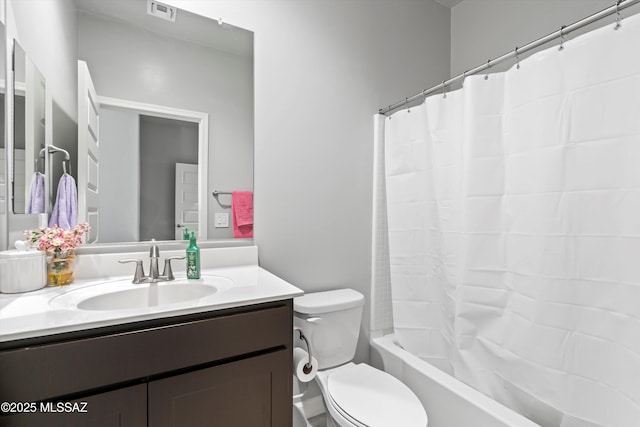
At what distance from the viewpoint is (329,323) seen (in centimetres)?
157

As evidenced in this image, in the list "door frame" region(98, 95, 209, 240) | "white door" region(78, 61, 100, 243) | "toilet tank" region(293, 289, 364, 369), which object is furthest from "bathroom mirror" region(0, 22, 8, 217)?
"toilet tank" region(293, 289, 364, 369)

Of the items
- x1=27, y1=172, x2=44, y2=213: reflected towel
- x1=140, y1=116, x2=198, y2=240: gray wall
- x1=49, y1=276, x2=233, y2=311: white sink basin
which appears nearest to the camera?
x1=49, y1=276, x2=233, y2=311: white sink basin

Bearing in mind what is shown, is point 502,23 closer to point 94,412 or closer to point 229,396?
point 229,396

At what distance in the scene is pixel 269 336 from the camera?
1.08m

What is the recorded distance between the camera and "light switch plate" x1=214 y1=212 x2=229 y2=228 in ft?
5.04

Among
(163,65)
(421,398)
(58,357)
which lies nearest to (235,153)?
(163,65)

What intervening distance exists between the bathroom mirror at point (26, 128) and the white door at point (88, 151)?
4.7 inches

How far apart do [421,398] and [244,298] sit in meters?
1.07

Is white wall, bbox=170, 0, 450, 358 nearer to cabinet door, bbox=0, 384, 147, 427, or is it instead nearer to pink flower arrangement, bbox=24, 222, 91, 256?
pink flower arrangement, bbox=24, 222, 91, 256

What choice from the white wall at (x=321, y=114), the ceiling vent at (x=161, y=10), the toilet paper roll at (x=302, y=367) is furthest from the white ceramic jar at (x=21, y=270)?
the ceiling vent at (x=161, y=10)

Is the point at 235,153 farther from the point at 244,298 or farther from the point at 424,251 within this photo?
the point at 424,251

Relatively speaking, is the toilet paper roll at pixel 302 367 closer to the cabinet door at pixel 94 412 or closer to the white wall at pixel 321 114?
the white wall at pixel 321 114

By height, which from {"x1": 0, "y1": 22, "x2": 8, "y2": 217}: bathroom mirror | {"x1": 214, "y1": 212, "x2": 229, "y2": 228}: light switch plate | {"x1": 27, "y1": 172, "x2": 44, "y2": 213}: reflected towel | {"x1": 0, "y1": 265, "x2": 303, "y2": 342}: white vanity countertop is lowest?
{"x1": 0, "y1": 265, "x2": 303, "y2": 342}: white vanity countertop

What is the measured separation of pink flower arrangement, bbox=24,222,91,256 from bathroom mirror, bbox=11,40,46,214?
0.11 meters
